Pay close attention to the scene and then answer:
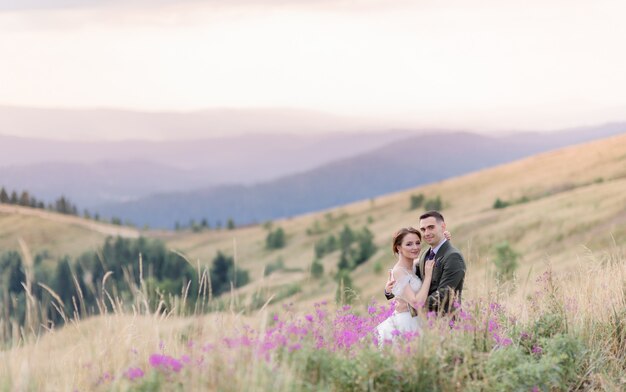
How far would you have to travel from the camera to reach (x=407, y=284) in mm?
7457

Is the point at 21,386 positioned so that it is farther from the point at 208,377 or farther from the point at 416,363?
the point at 416,363

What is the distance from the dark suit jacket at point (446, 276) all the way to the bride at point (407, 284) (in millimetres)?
98

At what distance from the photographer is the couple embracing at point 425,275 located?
7.31 metres

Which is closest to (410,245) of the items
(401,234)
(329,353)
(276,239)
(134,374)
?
(401,234)

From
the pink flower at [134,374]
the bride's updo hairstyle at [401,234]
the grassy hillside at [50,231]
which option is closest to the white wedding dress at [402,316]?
the bride's updo hairstyle at [401,234]

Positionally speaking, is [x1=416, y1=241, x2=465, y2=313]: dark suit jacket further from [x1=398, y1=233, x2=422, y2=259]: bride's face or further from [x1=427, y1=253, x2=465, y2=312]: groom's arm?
[x1=398, y1=233, x2=422, y2=259]: bride's face

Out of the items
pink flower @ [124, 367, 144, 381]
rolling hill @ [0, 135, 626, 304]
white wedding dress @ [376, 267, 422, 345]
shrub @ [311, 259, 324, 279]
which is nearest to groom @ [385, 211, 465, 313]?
white wedding dress @ [376, 267, 422, 345]

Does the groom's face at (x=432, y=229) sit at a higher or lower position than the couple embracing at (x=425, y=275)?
higher

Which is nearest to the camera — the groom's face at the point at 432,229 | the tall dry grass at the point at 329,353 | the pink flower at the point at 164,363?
the pink flower at the point at 164,363

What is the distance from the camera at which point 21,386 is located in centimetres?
568

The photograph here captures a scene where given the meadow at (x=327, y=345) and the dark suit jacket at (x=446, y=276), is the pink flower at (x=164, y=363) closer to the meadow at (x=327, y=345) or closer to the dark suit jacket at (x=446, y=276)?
the meadow at (x=327, y=345)

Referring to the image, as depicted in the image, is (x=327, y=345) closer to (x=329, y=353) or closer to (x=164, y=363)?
(x=329, y=353)

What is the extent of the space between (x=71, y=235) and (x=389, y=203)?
7440 cm

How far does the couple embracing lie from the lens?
731cm
